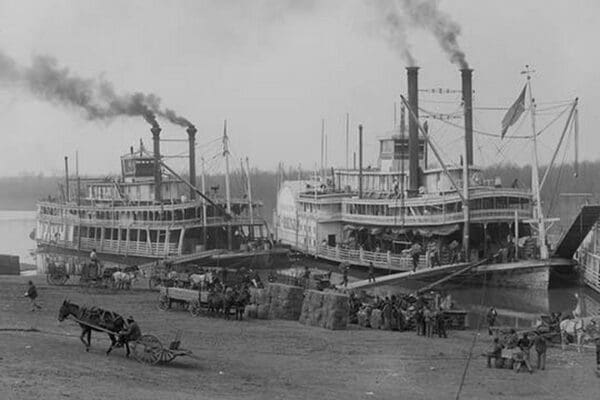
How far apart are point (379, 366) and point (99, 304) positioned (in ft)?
46.2

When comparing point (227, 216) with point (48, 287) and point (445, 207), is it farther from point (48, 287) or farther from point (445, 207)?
point (48, 287)

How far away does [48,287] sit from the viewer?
116ft

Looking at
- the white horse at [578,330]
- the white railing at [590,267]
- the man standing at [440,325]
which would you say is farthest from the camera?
the white railing at [590,267]

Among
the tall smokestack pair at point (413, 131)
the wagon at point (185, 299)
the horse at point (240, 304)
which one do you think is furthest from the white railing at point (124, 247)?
the horse at point (240, 304)

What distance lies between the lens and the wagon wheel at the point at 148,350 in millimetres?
18203

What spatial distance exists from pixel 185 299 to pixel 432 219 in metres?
22.6

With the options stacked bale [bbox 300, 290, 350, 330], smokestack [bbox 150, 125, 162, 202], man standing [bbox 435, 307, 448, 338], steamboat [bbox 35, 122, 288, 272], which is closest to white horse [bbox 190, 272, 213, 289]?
stacked bale [bbox 300, 290, 350, 330]

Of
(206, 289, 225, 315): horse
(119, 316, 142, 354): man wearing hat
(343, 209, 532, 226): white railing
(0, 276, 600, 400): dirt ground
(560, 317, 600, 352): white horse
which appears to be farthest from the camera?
(343, 209, 532, 226): white railing

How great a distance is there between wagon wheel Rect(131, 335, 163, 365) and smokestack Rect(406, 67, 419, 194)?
113 feet

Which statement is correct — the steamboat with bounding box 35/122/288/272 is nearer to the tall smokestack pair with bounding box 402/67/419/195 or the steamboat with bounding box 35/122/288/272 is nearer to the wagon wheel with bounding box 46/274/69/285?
the tall smokestack pair with bounding box 402/67/419/195

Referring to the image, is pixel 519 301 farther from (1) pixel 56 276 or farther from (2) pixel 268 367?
(2) pixel 268 367

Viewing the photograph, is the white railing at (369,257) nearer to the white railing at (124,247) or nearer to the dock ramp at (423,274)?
the dock ramp at (423,274)

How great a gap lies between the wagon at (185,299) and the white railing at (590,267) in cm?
2075

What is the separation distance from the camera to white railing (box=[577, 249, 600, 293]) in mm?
40500
